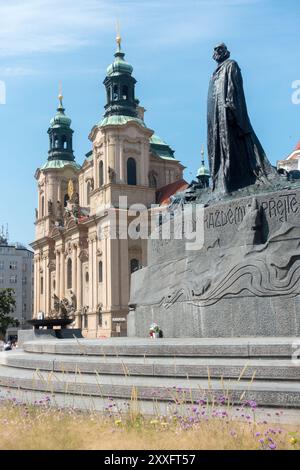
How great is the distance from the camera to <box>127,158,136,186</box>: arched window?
5833cm

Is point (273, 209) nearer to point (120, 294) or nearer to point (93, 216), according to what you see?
point (120, 294)

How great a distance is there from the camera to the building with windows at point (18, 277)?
100 meters

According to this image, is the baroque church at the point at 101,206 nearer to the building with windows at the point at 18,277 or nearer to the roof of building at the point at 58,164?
the roof of building at the point at 58,164

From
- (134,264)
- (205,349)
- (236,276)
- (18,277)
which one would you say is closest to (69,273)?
(134,264)

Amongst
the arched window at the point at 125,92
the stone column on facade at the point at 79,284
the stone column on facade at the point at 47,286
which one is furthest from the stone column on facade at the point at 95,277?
the arched window at the point at 125,92

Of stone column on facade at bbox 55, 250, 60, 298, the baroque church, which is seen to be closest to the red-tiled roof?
the baroque church

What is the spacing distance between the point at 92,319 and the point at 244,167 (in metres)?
45.3

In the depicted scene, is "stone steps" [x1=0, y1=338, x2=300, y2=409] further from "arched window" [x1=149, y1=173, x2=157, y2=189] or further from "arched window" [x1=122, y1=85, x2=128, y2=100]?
"arched window" [x1=149, y1=173, x2=157, y2=189]

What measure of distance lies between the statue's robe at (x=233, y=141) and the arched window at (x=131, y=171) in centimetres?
4640

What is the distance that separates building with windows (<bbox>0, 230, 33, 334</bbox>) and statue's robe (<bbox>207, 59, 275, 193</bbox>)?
Answer: 300ft

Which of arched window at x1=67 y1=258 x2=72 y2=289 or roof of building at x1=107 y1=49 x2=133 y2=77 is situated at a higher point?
roof of building at x1=107 y1=49 x2=133 y2=77

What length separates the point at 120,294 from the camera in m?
52.6

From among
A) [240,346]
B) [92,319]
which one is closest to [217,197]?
[240,346]
